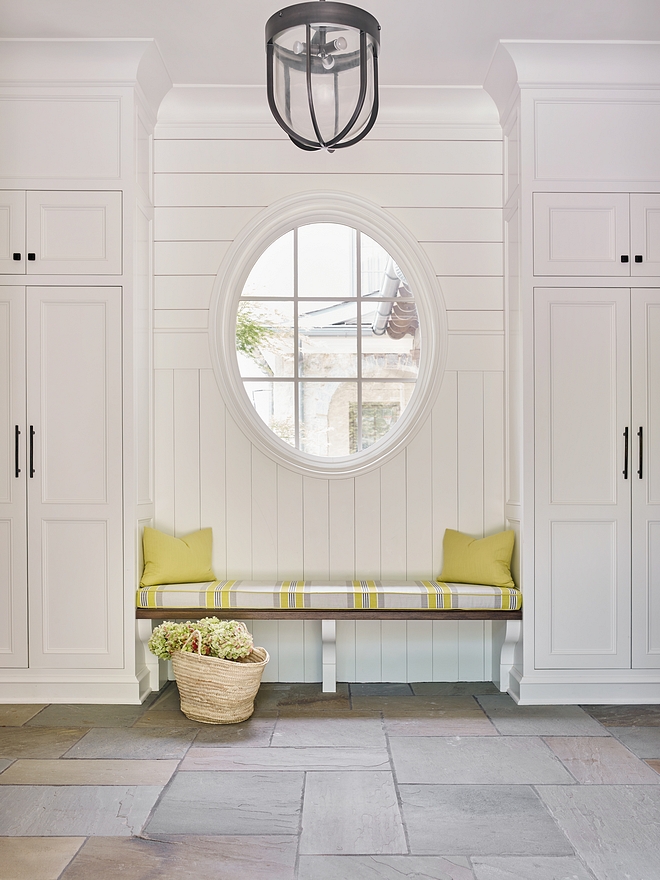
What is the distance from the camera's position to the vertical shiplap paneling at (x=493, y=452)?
4078 mm

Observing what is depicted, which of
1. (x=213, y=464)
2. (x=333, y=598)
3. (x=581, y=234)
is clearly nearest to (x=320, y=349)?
(x=213, y=464)

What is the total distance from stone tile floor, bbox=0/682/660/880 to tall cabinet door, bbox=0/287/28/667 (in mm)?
Result: 364

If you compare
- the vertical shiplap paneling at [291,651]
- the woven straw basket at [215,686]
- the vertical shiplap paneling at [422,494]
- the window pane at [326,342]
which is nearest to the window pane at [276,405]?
the window pane at [326,342]

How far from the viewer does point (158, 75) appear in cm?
378

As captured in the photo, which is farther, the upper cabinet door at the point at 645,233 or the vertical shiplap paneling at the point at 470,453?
the vertical shiplap paneling at the point at 470,453

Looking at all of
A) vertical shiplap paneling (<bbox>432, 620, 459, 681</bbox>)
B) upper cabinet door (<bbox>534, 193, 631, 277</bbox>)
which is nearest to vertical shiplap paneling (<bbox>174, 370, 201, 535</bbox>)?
vertical shiplap paneling (<bbox>432, 620, 459, 681</bbox>)

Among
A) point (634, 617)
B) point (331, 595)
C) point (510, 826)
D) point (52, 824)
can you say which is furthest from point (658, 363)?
point (52, 824)

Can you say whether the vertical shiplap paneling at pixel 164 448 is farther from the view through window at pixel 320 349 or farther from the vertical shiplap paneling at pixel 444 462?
the vertical shiplap paneling at pixel 444 462

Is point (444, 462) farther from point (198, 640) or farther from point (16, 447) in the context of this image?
point (16, 447)

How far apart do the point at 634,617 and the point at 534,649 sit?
0.51 m

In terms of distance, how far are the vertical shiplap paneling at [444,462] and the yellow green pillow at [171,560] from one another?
123 cm

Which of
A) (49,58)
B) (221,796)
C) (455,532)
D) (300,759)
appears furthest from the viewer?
(455,532)

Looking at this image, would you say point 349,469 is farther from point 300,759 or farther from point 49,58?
point 49,58

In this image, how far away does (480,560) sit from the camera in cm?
385
